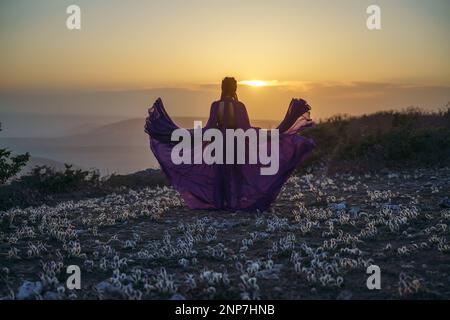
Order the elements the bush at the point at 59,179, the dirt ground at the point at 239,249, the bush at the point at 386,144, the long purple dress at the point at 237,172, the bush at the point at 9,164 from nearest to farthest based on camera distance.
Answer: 1. the dirt ground at the point at 239,249
2. the long purple dress at the point at 237,172
3. the bush at the point at 9,164
4. the bush at the point at 59,179
5. the bush at the point at 386,144

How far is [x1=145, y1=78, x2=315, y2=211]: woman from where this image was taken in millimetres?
14570

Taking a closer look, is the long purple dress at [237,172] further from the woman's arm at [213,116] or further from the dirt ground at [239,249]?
the dirt ground at [239,249]

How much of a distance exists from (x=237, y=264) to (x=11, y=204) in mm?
11746

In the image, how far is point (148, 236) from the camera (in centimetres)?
1174

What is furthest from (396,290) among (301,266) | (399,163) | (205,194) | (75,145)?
(75,145)

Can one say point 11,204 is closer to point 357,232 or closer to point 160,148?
point 160,148

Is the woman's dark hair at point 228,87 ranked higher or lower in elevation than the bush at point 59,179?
higher

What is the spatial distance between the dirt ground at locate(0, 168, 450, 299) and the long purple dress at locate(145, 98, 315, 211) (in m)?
0.54

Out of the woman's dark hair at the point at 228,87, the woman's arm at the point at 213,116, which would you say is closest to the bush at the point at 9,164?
the woman's arm at the point at 213,116

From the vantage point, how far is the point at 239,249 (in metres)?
10.1

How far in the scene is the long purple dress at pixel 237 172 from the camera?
Result: 1456 centimetres

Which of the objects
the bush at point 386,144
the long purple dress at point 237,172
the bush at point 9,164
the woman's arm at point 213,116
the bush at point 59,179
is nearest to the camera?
the long purple dress at point 237,172

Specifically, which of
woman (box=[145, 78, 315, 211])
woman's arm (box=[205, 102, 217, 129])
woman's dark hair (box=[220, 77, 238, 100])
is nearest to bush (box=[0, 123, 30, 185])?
woman (box=[145, 78, 315, 211])

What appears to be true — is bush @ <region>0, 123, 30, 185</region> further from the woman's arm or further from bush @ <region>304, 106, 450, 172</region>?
bush @ <region>304, 106, 450, 172</region>
